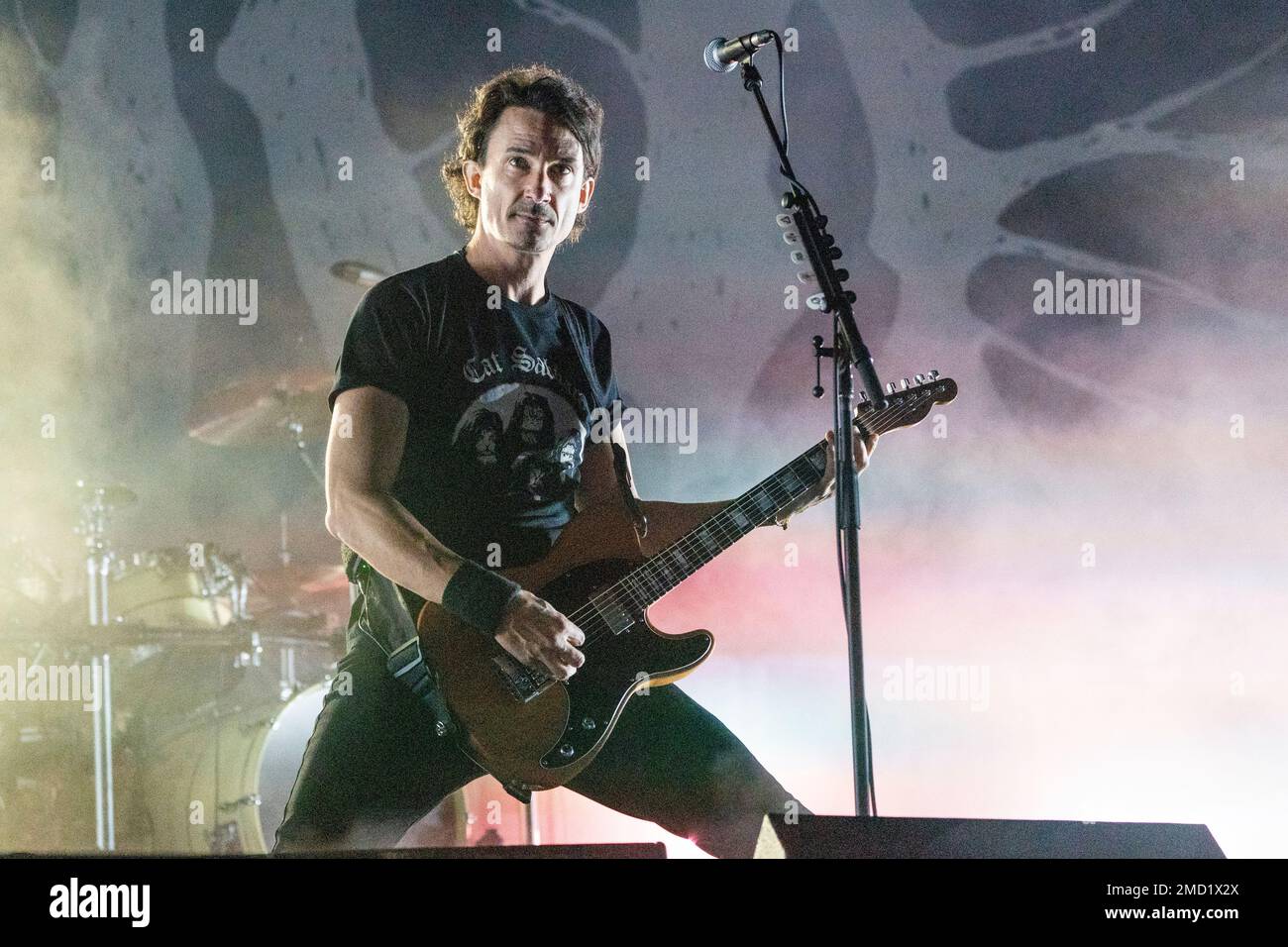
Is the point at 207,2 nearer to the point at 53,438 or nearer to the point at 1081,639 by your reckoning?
the point at 53,438

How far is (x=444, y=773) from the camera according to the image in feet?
9.05

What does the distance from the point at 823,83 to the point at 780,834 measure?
2.03 m

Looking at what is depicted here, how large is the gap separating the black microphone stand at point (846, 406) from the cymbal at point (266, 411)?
4.32 ft

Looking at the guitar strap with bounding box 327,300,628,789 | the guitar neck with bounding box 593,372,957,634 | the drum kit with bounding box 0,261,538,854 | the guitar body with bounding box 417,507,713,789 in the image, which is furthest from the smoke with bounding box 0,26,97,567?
the guitar neck with bounding box 593,372,957,634

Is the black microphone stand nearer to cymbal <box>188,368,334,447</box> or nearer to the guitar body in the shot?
the guitar body

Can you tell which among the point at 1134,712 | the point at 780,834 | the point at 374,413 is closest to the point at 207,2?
the point at 374,413

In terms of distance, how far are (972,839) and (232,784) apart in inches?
72.6

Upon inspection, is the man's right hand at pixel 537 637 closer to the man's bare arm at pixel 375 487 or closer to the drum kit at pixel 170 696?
the man's bare arm at pixel 375 487

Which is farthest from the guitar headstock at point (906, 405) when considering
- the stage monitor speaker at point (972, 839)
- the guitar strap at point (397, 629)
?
the stage monitor speaker at point (972, 839)

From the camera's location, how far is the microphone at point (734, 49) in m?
2.79

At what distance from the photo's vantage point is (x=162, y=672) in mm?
3090

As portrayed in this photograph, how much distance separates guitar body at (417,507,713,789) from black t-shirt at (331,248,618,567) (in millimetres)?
244

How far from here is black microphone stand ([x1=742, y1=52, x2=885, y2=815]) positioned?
258 centimetres

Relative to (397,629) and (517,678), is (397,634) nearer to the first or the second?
(397,629)
